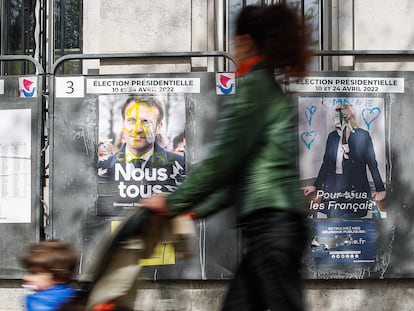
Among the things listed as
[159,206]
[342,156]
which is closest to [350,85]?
[342,156]

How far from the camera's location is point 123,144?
6.54 meters

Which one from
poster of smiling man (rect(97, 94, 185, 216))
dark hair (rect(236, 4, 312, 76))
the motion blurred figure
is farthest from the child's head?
poster of smiling man (rect(97, 94, 185, 216))

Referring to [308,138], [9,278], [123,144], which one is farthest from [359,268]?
[9,278]

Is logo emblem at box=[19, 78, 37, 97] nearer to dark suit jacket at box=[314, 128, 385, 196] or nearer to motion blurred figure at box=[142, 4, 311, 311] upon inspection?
dark suit jacket at box=[314, 128, 385, 196]

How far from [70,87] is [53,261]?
11.6 feet

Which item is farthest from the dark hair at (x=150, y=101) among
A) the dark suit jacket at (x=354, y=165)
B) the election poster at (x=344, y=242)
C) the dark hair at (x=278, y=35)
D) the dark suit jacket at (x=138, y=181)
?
the dark hair at (x=278, y=35)

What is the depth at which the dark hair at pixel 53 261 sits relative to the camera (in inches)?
129

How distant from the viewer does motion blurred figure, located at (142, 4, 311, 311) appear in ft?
8.70

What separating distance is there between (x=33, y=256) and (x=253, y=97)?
1.38 meters

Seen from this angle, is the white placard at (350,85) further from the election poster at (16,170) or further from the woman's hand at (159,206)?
the woman's hand at (159,206)

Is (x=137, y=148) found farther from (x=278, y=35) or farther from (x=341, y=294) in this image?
(x=278, y=35)

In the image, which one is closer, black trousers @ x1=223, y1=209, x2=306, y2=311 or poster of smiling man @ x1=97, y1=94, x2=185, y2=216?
black trousers @ x1=223, y1=209, x2=306, y2=311

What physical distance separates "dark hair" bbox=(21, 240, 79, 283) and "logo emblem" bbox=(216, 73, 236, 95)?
3.38m

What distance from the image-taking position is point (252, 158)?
8.90 feet
